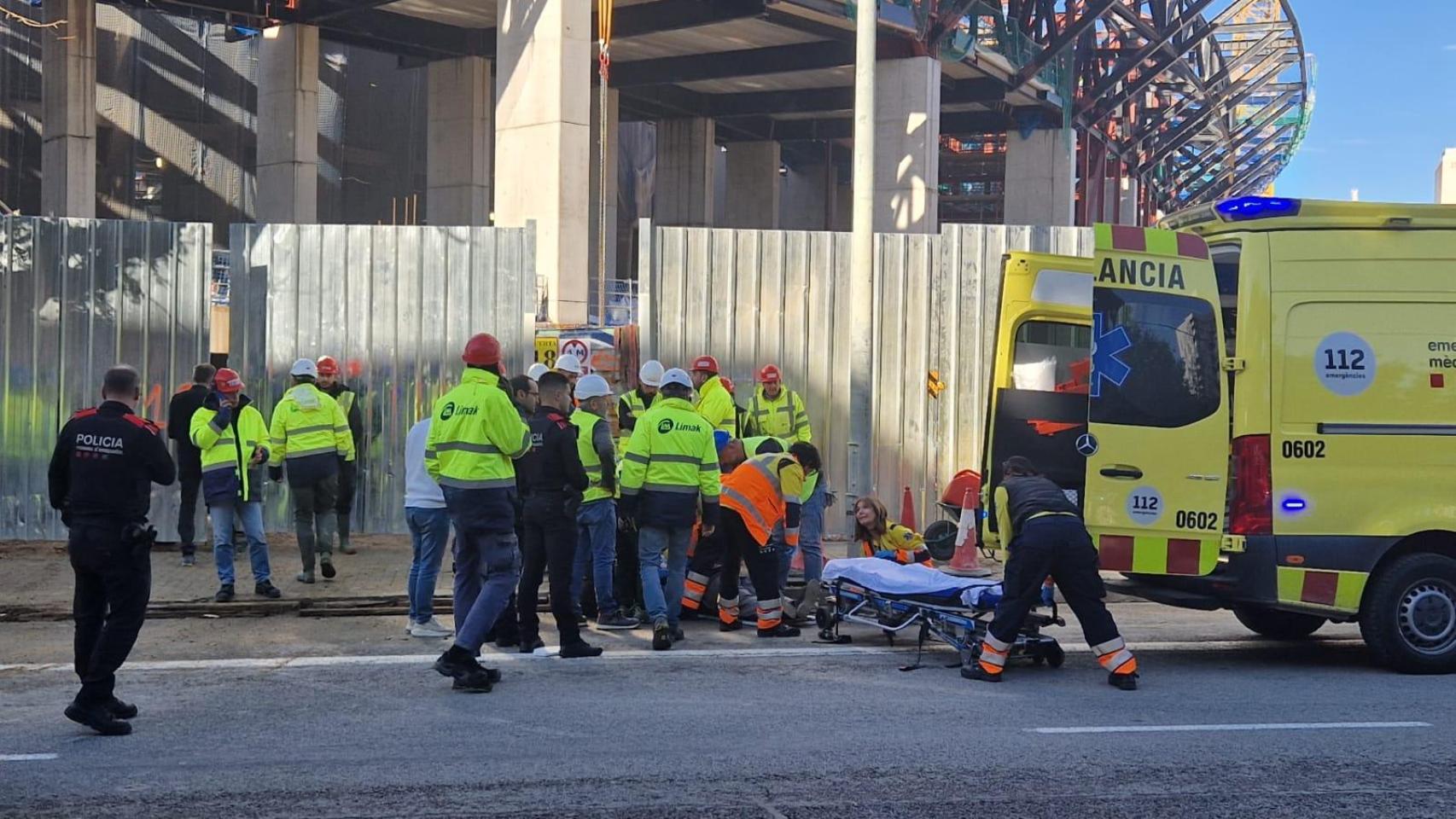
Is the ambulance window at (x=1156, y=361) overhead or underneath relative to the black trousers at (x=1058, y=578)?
overhead

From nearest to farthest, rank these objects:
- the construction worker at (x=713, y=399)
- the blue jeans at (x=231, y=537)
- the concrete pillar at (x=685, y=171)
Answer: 1. the blue jeans at (x=231, y=537)
2. the construction worker at (x=713, y=399)
3. the concrete pillar at (x=685, y=171)

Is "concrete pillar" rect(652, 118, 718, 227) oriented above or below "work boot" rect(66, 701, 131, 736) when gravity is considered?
above

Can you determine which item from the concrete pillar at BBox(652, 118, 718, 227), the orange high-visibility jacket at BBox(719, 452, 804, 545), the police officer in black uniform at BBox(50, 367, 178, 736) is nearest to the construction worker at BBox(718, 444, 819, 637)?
the orange high-visibility jacket at BBox(719, 452, 804, 545)

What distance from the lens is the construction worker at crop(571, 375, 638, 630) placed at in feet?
32.1

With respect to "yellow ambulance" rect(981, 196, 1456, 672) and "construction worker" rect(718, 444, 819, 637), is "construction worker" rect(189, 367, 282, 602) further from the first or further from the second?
"yellow ambulance" rect(981, 196, 1456, 672)

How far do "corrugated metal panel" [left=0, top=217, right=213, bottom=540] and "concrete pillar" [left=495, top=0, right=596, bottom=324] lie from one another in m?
7.56

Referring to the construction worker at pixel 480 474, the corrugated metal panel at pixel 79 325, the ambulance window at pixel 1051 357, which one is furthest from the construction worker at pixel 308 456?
the ambulance window at pixel 1051 357

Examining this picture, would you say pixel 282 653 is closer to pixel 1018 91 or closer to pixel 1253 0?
pixel 1018 91

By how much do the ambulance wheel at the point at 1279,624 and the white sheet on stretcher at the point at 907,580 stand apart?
80.1 inches

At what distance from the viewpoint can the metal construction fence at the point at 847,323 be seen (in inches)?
581

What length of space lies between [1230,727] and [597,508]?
178 inches

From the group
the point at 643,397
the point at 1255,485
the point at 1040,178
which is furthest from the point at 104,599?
the point at 1040,178

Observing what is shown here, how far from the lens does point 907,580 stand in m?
9.42

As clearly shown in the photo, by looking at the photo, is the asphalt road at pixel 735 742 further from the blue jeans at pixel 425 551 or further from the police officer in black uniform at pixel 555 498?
the blue jeans at pixel 425 551
